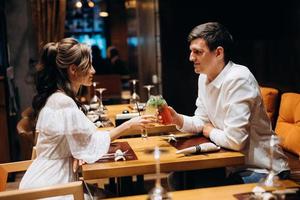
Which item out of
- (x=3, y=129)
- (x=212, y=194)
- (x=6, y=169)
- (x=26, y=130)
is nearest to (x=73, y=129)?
(x=6, y=169)

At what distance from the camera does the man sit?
2.39 m

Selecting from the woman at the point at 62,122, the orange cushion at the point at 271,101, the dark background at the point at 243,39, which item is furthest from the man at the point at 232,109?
the dark background at the point at 243,39

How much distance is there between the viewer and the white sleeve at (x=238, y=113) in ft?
7.77

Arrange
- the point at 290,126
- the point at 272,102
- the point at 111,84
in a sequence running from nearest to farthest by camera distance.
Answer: the point at 290,126, the point at 272,102, the point at 111,84

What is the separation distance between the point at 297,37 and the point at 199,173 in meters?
1.83

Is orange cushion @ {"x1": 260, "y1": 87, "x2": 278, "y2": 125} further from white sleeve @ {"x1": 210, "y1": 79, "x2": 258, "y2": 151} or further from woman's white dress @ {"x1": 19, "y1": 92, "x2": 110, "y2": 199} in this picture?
woman's white dress @ {"x1": 19, "y1": 92, "x2": 110, "y2": 199}

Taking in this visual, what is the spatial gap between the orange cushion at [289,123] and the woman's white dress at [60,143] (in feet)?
5.80

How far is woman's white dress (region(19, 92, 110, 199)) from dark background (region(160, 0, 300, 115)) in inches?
90.4

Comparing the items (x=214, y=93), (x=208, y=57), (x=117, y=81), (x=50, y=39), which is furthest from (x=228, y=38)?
(x=117, y=81)

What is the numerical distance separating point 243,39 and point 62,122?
316 centimetres

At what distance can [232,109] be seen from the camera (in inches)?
94.7

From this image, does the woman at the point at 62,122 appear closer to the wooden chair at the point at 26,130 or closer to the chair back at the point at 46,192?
the chair back at the point at 46,192

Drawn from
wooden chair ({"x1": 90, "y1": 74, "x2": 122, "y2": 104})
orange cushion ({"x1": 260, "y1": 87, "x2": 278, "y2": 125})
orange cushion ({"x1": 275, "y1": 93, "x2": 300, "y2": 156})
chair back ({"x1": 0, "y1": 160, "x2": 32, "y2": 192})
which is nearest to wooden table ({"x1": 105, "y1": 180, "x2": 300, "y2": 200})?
chair back ({"x1": 0, "y1": 160, "x2": 32, "y2": 192})

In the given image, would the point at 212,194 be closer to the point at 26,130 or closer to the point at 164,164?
the point at 164,164
